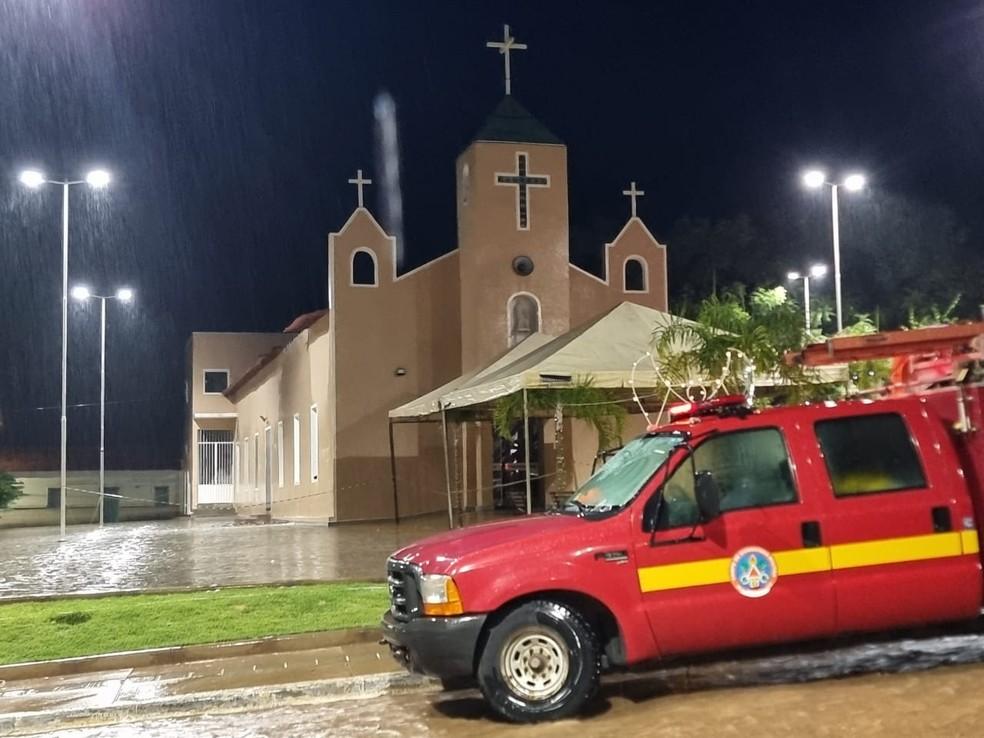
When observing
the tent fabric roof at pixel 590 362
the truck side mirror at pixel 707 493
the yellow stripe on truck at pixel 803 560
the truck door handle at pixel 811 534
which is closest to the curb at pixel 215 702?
the truck side mirror at pixel 707 493

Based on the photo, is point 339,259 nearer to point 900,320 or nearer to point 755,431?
point 900,320

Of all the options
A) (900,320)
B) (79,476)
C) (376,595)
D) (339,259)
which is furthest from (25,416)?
(376,595)

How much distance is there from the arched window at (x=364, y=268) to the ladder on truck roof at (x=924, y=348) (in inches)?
713

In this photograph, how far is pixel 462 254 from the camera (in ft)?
83.3

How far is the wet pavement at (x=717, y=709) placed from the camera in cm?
652

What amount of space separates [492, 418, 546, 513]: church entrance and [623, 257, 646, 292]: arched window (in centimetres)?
471

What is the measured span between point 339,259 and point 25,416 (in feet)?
145

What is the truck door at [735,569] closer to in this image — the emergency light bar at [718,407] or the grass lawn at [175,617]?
the emergency light bar at [718,407]

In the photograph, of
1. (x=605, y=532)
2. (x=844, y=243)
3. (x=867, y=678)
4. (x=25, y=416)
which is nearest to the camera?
(x=605, y=532)

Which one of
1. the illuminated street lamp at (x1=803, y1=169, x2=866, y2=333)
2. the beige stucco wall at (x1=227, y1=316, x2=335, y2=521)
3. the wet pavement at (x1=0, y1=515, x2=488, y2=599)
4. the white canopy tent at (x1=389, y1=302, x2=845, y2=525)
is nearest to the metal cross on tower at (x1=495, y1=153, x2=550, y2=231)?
the beige stucco wall at (x1=227, y1=316, x2=335, y2=521)

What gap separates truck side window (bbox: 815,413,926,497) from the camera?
23.5 feet

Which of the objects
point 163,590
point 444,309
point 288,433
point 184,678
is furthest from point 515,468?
point 184,678

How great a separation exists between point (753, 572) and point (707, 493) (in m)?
0.62

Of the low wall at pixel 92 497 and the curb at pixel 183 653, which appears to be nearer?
the curb at pixel 183 653
